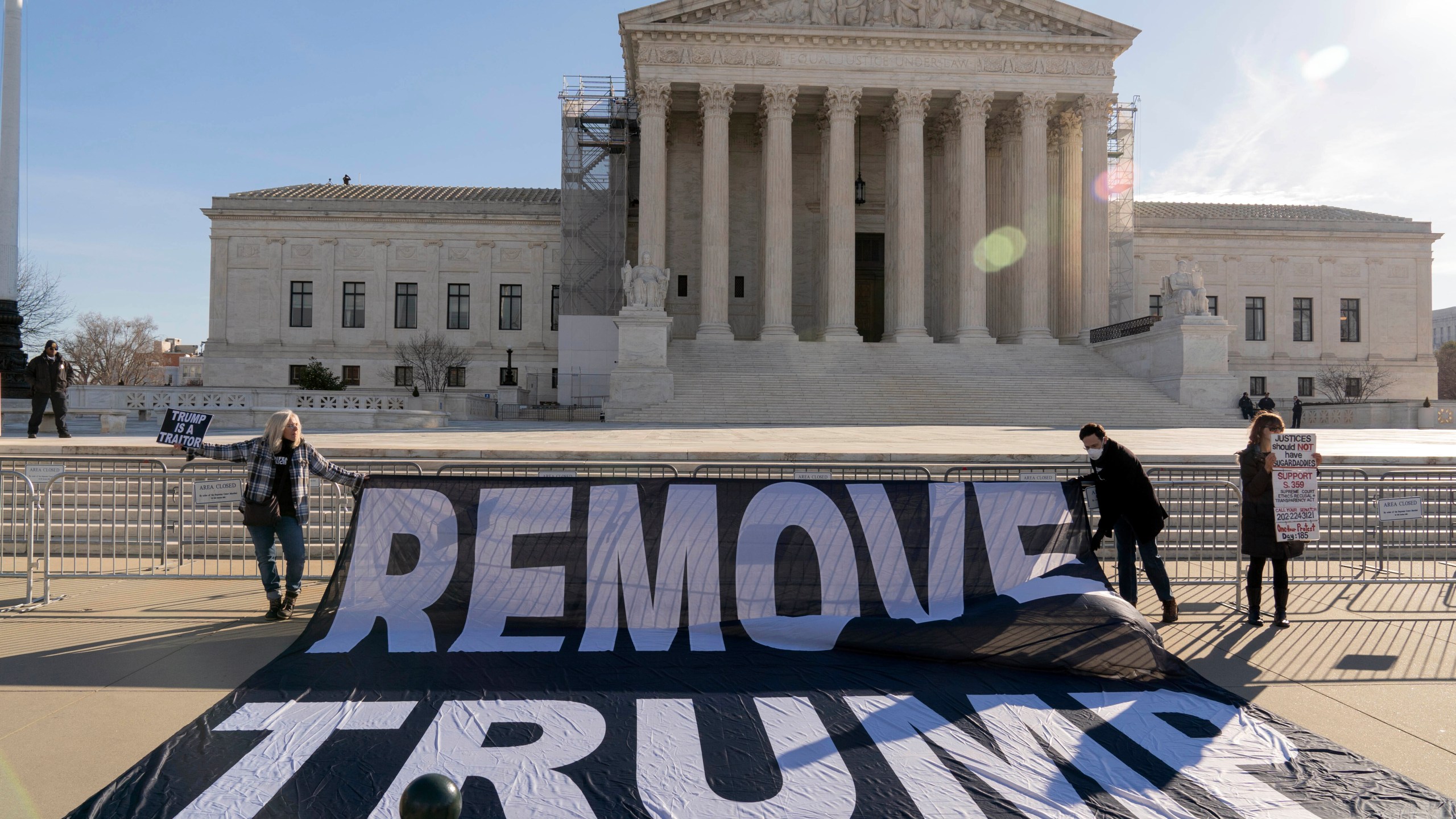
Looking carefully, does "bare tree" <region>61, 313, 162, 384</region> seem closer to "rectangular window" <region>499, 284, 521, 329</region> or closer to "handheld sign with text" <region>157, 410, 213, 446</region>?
"rectangular window" <region>499, 284, 521, 329</region>

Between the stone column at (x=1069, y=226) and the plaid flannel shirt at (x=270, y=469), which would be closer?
the plaid flannel shirt at (x=270, y=469)

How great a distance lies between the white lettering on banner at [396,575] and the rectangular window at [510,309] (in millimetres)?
43923

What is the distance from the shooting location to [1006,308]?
136 feet

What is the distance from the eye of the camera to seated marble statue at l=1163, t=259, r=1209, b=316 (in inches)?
1237

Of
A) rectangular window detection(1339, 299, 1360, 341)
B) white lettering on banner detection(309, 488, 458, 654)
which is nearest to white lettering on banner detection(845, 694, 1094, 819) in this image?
white lettering on banner detection(309, 488, 458, 654)

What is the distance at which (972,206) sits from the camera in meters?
39.0

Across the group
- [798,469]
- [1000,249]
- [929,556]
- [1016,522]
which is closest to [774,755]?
[929,556]

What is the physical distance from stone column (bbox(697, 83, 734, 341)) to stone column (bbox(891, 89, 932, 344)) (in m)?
7.71

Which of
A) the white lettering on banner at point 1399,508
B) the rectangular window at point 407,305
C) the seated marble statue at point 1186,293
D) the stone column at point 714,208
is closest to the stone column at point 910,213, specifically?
the stone column at point 714,208

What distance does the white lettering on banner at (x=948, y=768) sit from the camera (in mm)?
4027

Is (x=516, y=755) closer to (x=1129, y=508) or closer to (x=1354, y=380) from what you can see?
(x=1129, y=508)

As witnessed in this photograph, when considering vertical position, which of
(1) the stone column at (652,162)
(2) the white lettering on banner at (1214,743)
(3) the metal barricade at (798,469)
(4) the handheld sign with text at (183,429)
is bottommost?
(2) the white lettering on banner at (1214,743)

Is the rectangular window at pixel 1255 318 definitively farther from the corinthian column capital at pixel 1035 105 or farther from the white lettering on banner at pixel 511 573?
the white lettering on banner at pixel 511 573

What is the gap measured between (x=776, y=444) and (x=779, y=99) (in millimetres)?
25680
